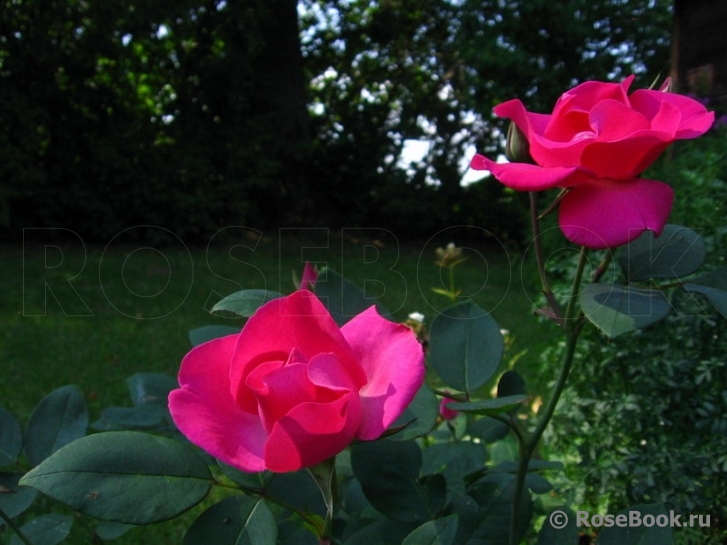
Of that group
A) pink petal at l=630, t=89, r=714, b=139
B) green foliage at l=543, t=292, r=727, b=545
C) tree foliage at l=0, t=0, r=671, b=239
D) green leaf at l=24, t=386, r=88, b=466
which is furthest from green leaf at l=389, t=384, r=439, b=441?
A: tree foliage at l=0, t=0, r=671, b=239

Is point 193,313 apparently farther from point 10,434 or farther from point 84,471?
point 84,471

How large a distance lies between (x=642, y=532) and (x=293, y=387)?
37 cm

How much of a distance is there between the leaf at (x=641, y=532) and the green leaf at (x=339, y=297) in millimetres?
268

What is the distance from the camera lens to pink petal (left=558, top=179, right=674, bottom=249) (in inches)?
17.6

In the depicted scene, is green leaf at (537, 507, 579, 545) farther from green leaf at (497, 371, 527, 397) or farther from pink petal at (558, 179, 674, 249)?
pink petal at (558, 179, 674, 249)

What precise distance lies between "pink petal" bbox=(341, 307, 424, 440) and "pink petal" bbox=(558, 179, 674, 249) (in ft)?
0.47

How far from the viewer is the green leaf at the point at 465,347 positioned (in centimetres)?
61

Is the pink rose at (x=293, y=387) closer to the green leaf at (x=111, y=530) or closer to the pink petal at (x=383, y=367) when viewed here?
the pink petal at (x=383, y=367)

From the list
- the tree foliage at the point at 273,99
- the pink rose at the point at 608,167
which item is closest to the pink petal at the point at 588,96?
the pink rose at the point at 608,167

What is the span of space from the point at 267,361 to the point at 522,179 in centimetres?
21

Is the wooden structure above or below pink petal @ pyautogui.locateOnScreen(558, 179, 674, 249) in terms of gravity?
above

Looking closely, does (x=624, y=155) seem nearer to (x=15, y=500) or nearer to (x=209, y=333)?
(x=209, y=333)

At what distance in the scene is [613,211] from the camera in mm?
452

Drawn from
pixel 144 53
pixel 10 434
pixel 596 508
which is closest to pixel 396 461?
→ pixel 10 434
